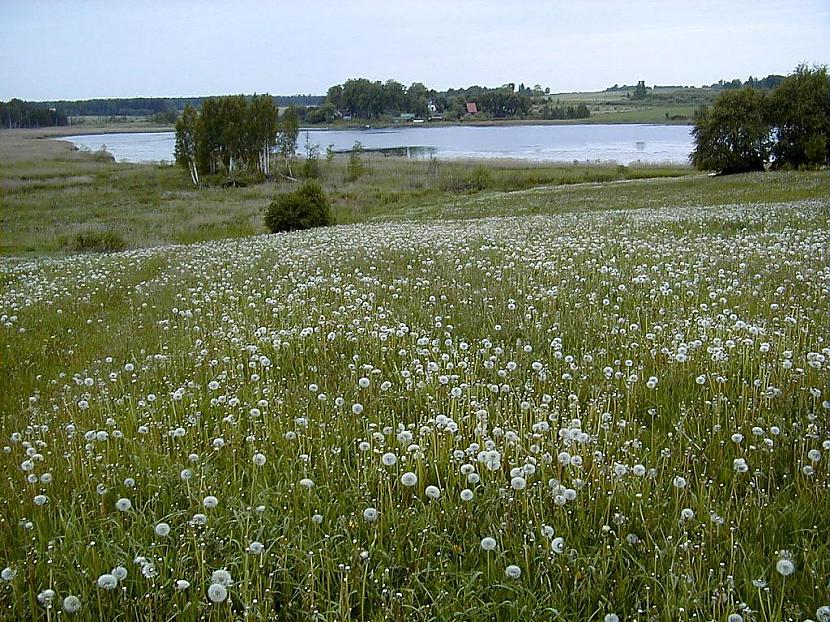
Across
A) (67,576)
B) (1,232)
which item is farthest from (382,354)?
(1,232)

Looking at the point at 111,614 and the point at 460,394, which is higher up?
the point at 460,394

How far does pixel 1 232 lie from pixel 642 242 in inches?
1786

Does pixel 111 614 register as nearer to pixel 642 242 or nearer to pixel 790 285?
pixel 790 285

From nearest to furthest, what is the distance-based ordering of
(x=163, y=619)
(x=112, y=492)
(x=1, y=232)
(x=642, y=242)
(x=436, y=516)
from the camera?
(x=163, y=619) → (x=436, y=516) → (x=112, y=492) → (x=642, y=242) → (x=1, y=232)

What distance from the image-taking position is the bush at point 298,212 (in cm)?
3750

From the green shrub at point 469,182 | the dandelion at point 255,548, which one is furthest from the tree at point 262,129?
the dandelion at point 255,548

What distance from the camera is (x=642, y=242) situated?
13.6 meters

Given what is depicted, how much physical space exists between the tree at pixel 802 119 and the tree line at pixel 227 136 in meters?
63.6

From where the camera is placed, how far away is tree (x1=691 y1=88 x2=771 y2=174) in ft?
176

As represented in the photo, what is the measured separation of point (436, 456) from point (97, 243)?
37271 mm

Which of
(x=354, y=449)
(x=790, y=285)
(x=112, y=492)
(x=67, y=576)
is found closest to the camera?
(x=67, y=576)

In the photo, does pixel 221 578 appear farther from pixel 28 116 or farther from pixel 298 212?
pixel 28 116

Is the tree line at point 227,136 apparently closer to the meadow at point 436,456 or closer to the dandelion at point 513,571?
the meadow at point 436,456

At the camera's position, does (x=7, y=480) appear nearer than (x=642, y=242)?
Yes
